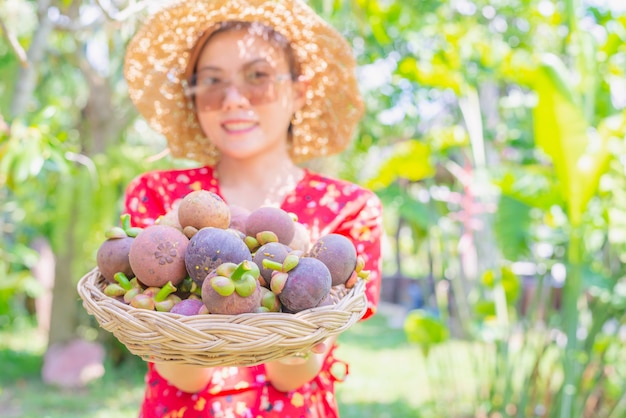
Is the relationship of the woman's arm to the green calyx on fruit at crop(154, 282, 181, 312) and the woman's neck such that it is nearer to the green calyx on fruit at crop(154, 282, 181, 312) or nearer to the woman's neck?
the green calyx on fruit at crop(154, 282, 181, 312)

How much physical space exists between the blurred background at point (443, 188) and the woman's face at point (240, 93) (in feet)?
1.24

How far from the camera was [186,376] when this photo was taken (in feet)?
4.54

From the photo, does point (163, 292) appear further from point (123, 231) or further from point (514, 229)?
point (514, 229)

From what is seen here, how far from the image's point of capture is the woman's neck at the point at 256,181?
67.7 inches

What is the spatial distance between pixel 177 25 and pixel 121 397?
4.28 meters

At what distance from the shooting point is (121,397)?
5336 millimetres

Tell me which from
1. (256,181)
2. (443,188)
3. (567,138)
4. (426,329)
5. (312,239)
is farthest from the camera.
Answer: (443,188)

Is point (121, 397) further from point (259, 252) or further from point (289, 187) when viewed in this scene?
point (259, 252)

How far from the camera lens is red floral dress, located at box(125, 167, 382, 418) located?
1.47 metres

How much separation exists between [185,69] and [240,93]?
337mm

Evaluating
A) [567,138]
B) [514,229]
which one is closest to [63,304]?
[514,229]

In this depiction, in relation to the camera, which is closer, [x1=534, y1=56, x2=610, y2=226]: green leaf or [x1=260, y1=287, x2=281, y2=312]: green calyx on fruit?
[x1=260, y1=287, x2=281, y2=312]: green calyx on fruit

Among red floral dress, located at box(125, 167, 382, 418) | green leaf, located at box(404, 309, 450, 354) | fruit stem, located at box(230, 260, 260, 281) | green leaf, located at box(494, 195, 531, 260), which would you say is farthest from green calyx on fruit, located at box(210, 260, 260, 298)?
green leaf, located at box(404, 309, 450, 354)

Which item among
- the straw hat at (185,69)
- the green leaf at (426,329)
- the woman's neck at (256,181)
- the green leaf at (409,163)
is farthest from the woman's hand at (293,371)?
the green leaf at (409,163)
